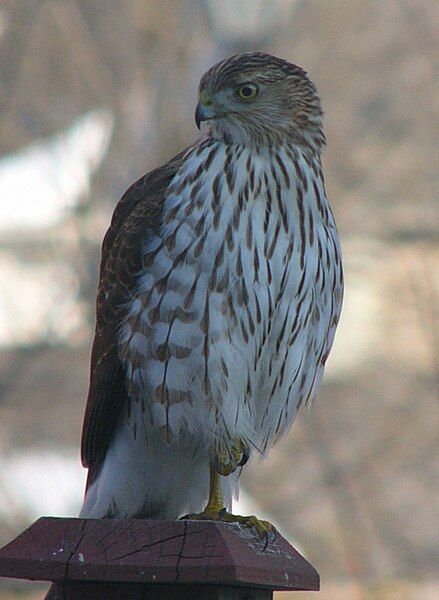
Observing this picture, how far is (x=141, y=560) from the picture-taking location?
7.63ft

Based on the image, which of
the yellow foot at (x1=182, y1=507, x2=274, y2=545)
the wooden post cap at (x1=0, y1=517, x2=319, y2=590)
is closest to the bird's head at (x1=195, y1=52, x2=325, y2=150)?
the yellow foot at (x1=182, y1=507, x2=274, y2=545)

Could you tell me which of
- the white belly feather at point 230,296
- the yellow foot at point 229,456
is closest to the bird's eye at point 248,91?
the white belly feather at point 230,296

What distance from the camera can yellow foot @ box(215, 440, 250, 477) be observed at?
334cm

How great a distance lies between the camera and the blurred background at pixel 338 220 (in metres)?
6.64

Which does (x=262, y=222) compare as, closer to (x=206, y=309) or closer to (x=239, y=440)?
(x=206, y=309)

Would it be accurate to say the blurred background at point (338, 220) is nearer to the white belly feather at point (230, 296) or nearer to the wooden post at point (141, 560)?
the white belly feather at point (230, 296)

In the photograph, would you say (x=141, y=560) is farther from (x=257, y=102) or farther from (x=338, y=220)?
(x=338, y=220)

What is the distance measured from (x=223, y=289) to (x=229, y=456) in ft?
1.65

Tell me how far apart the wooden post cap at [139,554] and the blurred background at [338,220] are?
159 inches

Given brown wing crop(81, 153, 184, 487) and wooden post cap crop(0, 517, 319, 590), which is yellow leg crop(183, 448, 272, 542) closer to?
wooden post cap crop(0, 517, 319, 590)

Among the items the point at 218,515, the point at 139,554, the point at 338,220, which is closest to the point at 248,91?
the point at 218,515

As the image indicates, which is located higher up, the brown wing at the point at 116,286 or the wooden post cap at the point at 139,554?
the brown wing at the point at 116,286

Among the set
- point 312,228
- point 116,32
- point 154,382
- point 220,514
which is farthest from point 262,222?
point 116,32

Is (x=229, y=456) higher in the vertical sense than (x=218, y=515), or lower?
higher
